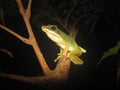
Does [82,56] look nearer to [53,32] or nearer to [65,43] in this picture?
[65,43]

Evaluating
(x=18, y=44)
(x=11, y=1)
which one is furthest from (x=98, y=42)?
(x=11, y=1)

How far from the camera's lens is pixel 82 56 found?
2.92 metres

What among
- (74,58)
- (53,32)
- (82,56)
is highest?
(53,32)

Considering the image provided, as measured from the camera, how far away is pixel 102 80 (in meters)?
2.74

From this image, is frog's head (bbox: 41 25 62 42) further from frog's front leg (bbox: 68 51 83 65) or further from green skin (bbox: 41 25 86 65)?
frog's front leg (bbox: 68 51 83 65)

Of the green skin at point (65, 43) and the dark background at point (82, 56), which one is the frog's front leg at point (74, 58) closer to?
the green skin at point (65, 43)

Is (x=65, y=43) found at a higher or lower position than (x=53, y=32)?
lower

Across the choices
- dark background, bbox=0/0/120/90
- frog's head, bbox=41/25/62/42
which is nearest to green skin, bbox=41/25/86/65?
frog's head, bbox=41/25/62/42

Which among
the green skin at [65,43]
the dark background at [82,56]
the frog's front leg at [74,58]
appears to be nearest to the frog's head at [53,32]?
the green skin at [65,43]

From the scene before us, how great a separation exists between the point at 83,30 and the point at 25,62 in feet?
3.01

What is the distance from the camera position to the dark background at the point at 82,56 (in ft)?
8.66

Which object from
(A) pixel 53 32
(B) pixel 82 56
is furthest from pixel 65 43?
(B) pixel 82 56

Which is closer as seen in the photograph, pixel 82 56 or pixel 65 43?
pixel 65 43

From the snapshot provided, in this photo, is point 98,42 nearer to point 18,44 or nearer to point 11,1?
point 18,44
